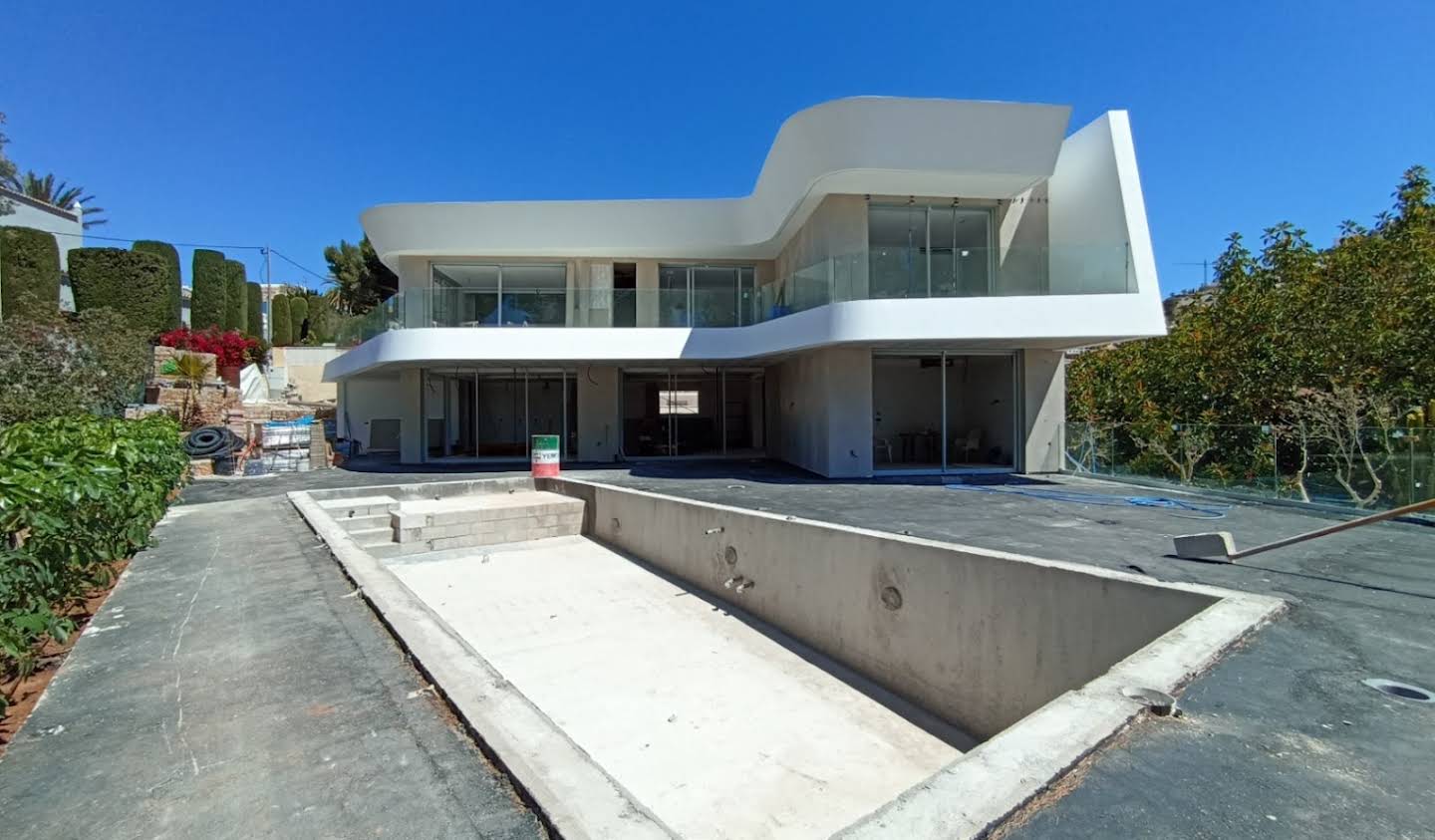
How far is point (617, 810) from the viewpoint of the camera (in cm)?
251

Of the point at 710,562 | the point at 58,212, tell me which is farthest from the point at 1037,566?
the point at 58,212

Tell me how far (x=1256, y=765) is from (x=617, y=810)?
8.16 ft

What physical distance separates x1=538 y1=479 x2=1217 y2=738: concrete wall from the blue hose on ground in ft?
16.4

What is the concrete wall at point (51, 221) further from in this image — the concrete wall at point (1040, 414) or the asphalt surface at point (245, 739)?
the concrete wall at point (1040, 414)

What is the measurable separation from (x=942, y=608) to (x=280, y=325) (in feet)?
139

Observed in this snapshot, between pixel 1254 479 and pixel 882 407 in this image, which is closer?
pixel 1254 479

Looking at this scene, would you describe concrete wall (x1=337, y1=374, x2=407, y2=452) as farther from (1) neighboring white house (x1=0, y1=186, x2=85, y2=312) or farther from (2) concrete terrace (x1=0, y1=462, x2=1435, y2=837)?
(2) concrete terrace (x1=0, y1=462, x2=1435, y2=837)

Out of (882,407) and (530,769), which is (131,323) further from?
(530,769)

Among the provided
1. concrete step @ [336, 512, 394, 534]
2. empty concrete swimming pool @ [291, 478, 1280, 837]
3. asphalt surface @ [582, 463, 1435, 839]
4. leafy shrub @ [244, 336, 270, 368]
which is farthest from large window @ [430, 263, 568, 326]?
leafy shrub @ [244, 336, 270, 368]

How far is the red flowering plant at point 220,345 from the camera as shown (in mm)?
25984

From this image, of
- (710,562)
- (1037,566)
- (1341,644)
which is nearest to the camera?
(1341,644)

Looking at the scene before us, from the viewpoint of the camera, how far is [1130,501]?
1077 cm

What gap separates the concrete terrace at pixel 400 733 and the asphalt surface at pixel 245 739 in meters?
0.01

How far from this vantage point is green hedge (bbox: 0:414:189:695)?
368cm
